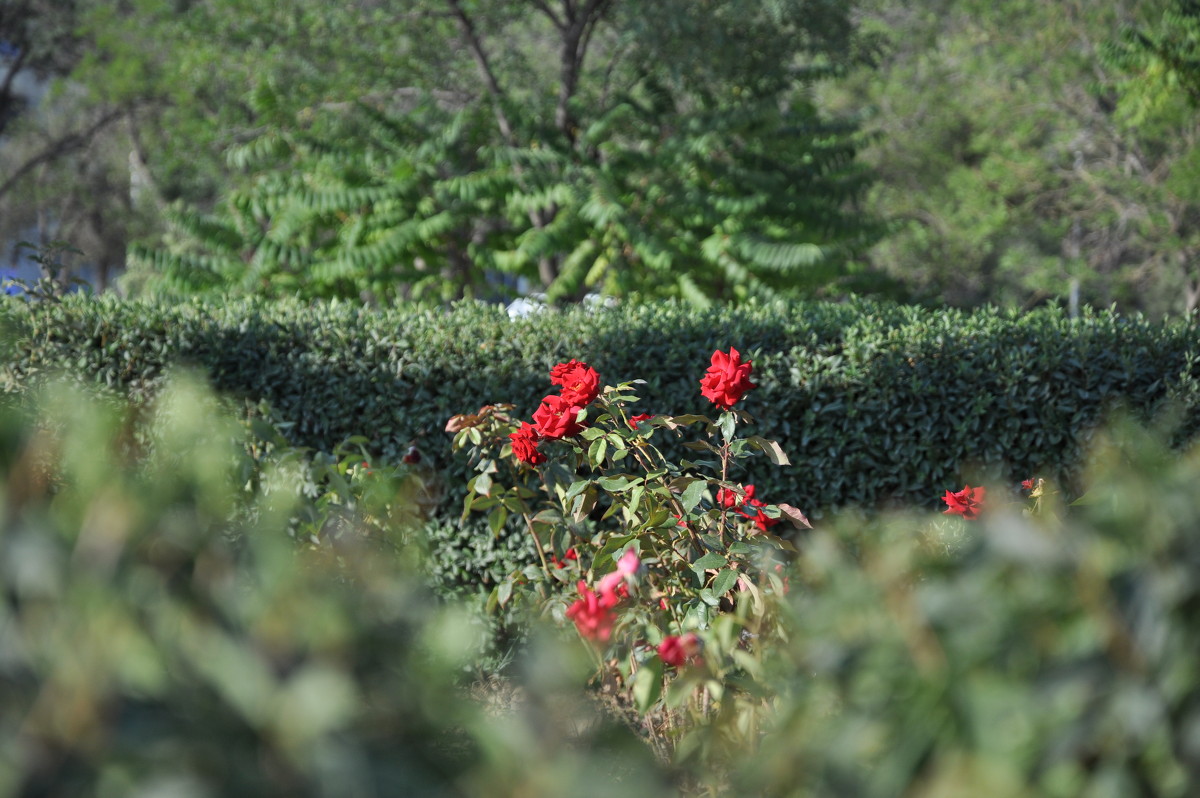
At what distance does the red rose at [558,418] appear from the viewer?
9.99 feet

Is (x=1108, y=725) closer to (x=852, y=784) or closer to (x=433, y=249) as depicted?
(x=852, y=784)

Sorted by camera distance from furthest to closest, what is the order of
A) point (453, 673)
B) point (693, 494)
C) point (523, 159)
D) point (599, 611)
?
point (523, 159), point (693, 494), point (599, 611), point (453, 673)

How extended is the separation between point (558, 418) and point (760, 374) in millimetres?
2080

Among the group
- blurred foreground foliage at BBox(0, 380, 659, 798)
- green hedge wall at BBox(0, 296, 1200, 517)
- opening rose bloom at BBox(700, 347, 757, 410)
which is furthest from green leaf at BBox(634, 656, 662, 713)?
green hedge wall at BBox(0, 296, 1200, 517)

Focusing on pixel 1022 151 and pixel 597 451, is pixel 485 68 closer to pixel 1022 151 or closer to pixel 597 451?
pixel 597 451

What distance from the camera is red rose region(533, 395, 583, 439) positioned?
3.04 m

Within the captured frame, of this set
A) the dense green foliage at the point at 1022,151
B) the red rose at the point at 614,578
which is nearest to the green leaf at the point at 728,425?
the red rose at the point at 614,578

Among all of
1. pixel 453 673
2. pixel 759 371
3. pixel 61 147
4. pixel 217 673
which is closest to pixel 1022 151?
pixel 759 371

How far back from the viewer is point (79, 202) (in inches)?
1009

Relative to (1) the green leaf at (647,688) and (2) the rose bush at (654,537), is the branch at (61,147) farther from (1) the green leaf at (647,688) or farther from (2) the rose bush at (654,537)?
(1) the green leaf at (647,688)

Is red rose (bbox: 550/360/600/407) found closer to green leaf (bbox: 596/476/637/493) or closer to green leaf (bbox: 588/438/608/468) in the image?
green leaf (bbox: 588/438/608/468)

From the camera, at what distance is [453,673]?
4.07ft

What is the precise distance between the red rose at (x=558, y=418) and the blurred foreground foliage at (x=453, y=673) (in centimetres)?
178

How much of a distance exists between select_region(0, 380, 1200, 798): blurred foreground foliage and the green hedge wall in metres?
3.61
